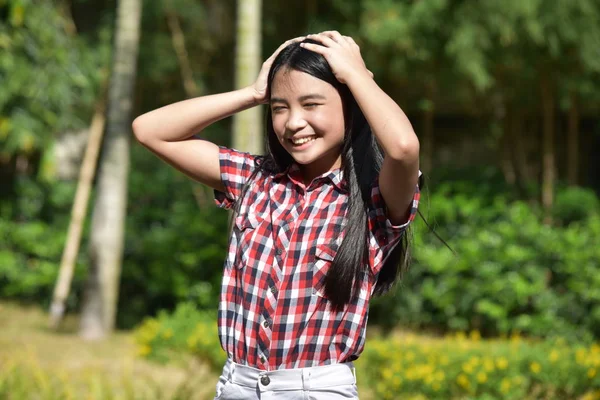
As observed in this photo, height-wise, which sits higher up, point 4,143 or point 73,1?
point 73,1

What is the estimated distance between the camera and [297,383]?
66.2 inches

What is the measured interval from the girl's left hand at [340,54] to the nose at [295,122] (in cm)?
11

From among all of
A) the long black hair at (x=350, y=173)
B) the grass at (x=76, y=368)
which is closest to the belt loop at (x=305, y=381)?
the long black hair at (x=350, y=173)

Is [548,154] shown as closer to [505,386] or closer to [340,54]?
[505,386]

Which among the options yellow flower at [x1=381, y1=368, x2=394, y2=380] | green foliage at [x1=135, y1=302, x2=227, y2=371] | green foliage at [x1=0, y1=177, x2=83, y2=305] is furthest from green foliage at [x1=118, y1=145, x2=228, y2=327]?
yellow flower at [x1=381, y1=368, x2=394, y2=380]

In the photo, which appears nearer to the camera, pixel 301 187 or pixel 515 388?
pixel 301 187

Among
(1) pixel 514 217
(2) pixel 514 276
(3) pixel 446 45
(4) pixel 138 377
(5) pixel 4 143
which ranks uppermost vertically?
(3) pixel 446 45

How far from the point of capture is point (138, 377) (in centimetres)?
524

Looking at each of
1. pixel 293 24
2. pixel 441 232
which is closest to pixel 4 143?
pixel 293 24

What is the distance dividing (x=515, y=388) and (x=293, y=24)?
4.90 metres

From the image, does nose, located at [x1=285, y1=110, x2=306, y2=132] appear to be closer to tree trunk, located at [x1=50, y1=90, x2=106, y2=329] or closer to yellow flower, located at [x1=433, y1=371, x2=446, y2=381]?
yellow flower, located at [x1=433, y1=371, x2=446, y2=381]

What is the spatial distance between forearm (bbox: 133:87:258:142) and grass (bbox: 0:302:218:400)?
2110 mm

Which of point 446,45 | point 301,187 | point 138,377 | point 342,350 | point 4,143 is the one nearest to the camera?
point 342,350

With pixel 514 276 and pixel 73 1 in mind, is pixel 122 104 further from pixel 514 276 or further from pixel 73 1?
pixel 514 276
